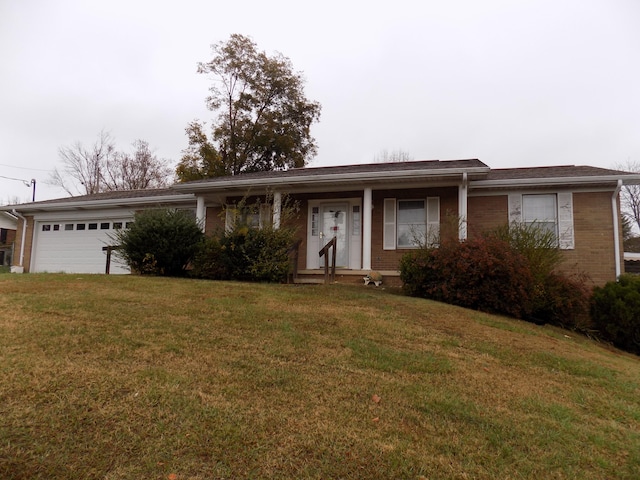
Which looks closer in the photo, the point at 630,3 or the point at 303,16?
the point at 630,3

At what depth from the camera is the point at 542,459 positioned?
274 cm

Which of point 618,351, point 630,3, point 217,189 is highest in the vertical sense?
point 630,3

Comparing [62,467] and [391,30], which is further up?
[391,30]

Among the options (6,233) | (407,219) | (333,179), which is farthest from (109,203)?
(407,219)

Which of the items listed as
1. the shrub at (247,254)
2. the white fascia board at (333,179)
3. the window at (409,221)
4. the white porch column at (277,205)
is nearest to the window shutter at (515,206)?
the white fascia board at (333,179)

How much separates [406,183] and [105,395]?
9.27 meters

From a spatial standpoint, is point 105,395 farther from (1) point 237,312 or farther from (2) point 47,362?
(1) point 237,312

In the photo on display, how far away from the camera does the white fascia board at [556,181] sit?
10.0 metres

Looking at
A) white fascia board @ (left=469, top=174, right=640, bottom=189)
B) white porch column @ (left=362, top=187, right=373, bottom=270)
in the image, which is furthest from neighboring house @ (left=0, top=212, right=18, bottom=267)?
white fascia board @ (left=469, top=174, right=640, bottom=189)

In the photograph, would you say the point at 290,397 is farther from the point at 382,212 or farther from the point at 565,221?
the point at 565,221

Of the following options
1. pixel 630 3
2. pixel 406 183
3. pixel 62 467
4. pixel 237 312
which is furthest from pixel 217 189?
pixel 630 3

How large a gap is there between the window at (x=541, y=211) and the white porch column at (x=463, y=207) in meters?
1.89

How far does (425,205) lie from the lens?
11648 millimetres

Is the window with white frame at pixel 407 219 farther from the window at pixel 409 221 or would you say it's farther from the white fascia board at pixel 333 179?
the white fascia board at pixel 333 179
